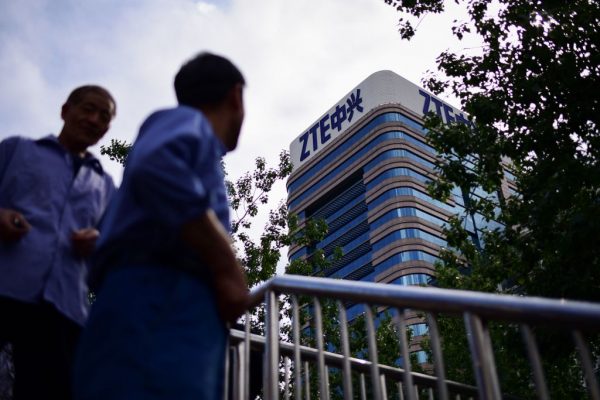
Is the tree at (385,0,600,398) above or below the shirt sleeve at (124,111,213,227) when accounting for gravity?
above

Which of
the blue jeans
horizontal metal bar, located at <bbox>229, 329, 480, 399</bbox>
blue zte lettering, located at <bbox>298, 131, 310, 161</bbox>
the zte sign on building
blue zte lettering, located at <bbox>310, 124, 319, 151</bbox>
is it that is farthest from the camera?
blue zte lettering, located at <bbox>298, 131, 310, 161</bbox>

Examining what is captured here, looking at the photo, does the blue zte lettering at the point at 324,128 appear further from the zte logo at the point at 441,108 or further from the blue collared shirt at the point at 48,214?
the blue collared shirt at the point at 48,214

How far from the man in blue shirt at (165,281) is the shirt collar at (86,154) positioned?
82cm

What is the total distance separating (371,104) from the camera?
5909cm

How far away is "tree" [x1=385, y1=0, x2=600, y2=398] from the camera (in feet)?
20.4

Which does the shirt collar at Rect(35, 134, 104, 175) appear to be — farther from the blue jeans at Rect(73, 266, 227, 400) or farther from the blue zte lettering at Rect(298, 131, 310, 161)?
the blue zte lettering at Rect(298, 131, 310, 161)

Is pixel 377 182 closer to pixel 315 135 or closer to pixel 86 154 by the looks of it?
pixel 315 135

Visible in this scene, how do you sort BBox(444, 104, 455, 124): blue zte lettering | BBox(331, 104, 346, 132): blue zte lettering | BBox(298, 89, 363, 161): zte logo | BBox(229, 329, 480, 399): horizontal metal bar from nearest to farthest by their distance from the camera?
1. BBox(229, 329, 480, 399): horizontal metal bar
2. BBox(444, 104, 455, 124): blue zte lettering
3. BBox(298, 89, 363, 161): zte logo
4. BBox(331, 104, 346, 132): blue zte lettering

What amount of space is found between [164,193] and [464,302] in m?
0.93

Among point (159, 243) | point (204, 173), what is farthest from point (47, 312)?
point (204, 173)

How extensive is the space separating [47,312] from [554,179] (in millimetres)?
6336

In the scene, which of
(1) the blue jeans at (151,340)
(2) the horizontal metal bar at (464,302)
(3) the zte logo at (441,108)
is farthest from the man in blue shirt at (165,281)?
(3) the zte logo at (441,108)

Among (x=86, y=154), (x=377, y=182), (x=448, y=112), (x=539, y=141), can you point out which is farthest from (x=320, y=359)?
(x=448, y=112)

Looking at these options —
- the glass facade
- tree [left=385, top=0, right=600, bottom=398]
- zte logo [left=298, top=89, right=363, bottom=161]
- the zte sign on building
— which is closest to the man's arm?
tree [left=385, top=0, right=600, bottom=398]
